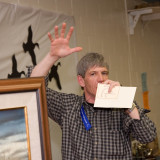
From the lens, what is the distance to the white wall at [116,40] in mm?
2691

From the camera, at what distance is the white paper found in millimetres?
935

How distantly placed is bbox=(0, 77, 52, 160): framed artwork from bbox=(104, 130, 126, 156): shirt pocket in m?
0.73

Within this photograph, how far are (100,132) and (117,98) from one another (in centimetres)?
53

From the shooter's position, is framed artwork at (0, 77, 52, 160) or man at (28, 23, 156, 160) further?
man at (28, 23, 156, 160)

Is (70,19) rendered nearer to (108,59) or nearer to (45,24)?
(45,24)

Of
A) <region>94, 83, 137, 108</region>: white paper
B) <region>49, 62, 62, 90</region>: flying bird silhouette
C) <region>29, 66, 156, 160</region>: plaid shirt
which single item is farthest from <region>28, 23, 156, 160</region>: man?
<region>49, 62, 62, 90</region>: flying bird silhouette

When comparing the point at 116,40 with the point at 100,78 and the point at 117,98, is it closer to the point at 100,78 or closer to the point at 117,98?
the point at 100,78

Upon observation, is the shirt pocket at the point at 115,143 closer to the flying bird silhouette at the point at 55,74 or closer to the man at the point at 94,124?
the man at the point at 94,124

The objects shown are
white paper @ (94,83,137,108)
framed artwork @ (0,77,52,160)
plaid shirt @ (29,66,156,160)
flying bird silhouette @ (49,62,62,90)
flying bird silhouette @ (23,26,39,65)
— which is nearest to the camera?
framed artwork @ (0,77,52,160)

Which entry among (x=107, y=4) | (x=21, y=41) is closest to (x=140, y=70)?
(x=107, y=4)

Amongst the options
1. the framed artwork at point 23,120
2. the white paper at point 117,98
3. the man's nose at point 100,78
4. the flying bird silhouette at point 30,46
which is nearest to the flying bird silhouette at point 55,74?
the flying bird silhouette at point 30,46

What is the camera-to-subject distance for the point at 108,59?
3.19 metres

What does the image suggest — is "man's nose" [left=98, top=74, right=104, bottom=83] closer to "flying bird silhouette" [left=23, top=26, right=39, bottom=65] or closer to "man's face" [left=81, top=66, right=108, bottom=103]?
"man's face" [left=81, top=66, right=108, bottom=103]

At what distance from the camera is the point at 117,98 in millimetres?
949
